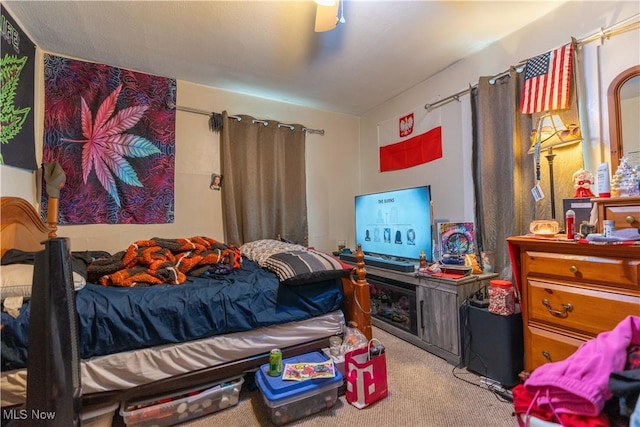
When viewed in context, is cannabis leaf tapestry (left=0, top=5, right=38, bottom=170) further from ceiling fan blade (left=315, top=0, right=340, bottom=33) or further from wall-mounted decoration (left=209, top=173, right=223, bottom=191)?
ceiling fan blade (left=315, top=0, right=340, bottom=33)

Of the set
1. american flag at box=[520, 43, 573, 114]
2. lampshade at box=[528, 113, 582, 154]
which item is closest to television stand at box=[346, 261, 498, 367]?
lampshade at box=[528, 113, 582, 154]

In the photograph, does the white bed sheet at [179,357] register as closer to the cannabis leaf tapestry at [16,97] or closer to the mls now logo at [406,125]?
the cannabis leaf tapestry at [16,97]

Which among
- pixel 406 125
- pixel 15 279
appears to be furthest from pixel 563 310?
pixel 15 279

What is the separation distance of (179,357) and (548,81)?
289 cm

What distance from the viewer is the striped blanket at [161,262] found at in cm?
186

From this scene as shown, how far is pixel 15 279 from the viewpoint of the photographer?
3.73ft

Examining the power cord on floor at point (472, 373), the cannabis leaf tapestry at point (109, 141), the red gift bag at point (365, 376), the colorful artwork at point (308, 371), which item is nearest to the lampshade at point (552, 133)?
the power cord on floor at point (472, 373)

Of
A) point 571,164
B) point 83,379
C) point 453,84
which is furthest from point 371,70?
point 83,379

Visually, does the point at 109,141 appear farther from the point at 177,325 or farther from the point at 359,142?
the point at 359,142

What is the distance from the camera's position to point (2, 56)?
1.87 m

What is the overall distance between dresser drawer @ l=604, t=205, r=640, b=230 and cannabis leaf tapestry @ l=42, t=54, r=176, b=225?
10.9 ft

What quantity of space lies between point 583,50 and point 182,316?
2969 millimetres

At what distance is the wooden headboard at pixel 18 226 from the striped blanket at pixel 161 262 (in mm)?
411

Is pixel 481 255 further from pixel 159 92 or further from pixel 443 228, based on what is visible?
pixel 159 92
